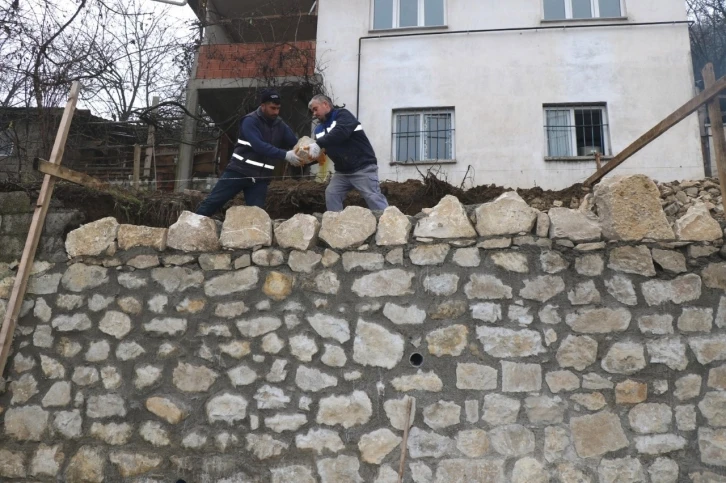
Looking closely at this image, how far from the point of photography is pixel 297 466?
3.59 m

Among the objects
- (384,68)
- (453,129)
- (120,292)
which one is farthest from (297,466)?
(384,68)

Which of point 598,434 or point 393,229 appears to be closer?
point 598,434

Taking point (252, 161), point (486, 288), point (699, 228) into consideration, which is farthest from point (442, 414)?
point (252, 161)

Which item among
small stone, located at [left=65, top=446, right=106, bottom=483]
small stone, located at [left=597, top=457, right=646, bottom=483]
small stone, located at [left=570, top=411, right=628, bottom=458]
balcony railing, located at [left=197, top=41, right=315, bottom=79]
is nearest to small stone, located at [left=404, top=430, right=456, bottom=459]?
small stone, located at [left=570, top=411, right=628, bottom=458]

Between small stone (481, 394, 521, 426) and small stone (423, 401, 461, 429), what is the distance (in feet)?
0.52

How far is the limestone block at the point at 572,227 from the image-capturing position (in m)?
3.70

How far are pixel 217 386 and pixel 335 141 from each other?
1965mm

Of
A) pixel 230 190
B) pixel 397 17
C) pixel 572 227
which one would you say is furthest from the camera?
pixel 397 17

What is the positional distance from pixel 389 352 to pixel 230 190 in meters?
1.86

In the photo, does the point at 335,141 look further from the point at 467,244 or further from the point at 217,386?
the point at 217,386

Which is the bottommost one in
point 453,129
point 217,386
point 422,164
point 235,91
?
point 217,386

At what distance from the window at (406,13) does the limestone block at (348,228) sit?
763cm

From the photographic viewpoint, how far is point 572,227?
3.71 meters

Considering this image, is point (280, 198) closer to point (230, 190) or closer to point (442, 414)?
point (230, 190)
